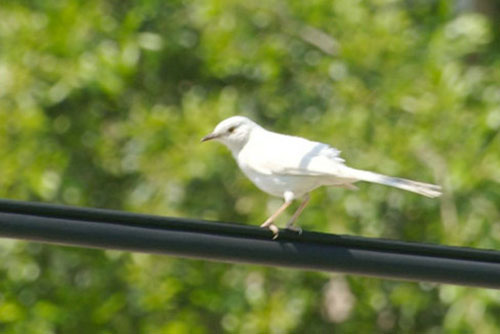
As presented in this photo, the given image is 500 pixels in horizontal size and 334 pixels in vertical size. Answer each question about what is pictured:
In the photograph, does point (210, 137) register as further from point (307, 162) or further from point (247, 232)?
point (247, 232)

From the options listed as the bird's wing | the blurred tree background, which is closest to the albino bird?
the bird's wing

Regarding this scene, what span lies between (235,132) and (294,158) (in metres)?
0.57

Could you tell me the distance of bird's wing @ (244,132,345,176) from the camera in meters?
3.82

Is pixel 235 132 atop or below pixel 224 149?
atop

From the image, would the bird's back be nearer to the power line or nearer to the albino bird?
the albino bird

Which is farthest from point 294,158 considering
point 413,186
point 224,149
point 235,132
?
point 224,149

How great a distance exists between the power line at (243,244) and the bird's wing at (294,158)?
90 cm

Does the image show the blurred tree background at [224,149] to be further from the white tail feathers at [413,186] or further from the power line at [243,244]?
the power line at [243,244]

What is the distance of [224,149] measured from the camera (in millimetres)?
5953

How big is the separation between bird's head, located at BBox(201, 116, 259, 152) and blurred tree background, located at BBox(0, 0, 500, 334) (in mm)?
1406

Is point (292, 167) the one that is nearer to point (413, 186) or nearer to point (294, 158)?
point (294, 158)

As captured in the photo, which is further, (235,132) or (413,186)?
(235,132)

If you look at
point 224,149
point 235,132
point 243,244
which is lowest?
point 243,244

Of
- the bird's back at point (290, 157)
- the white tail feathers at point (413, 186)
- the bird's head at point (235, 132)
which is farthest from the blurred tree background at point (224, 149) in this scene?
the white tail feathers at point (413, 186)
